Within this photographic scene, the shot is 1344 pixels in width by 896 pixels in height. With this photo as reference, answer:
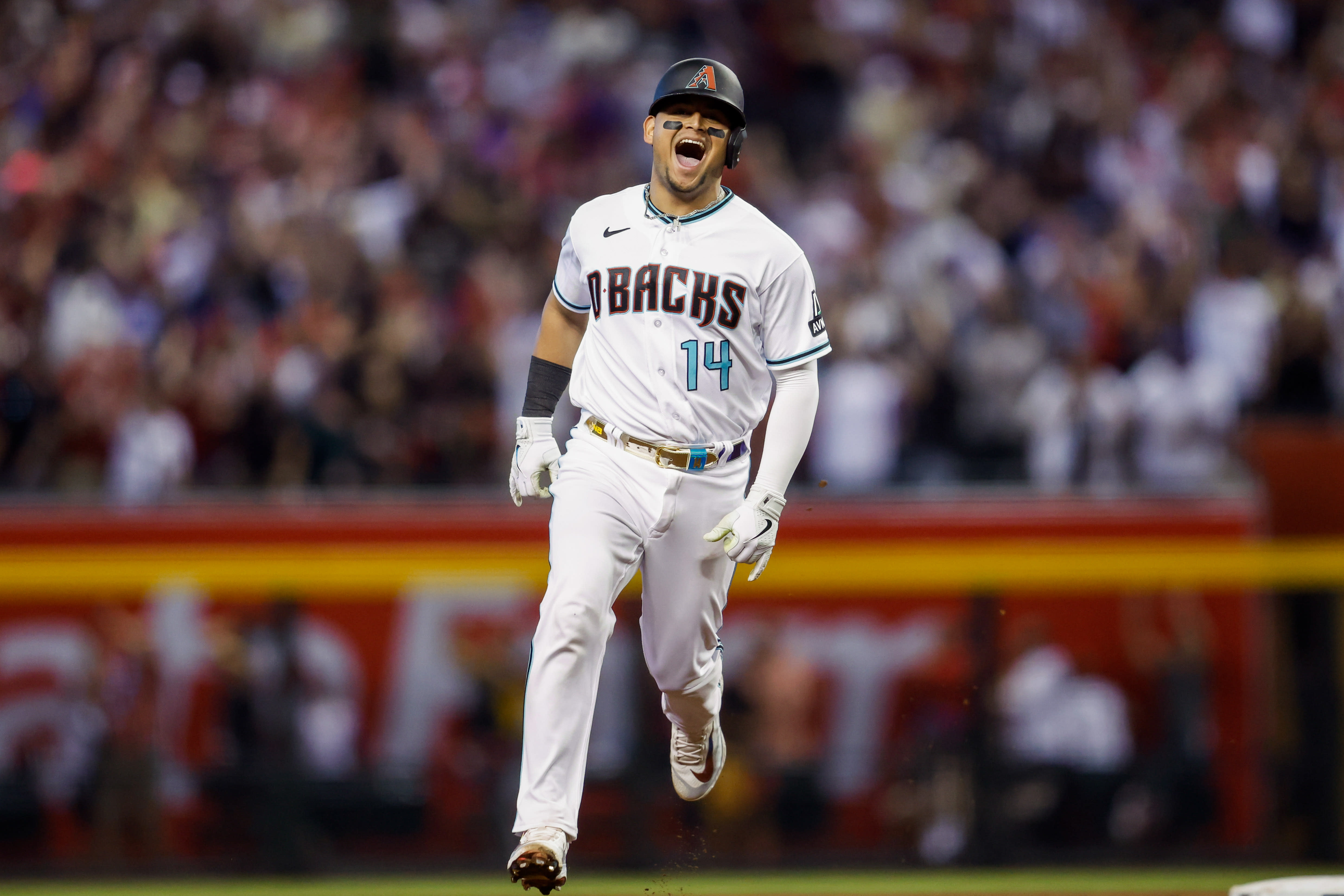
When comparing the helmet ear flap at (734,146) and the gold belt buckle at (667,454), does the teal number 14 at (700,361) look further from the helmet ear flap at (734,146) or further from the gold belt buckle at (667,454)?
the helmet ear flap at (734,146)

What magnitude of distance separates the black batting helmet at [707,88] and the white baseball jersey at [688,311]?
23 cm

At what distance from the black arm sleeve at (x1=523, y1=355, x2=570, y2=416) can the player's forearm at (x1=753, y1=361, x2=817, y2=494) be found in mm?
690

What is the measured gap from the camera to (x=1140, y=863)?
786cm

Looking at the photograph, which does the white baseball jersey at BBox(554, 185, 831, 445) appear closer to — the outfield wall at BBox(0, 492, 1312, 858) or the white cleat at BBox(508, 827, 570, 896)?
the white cleat at BBox(508, 827, 570, 896)

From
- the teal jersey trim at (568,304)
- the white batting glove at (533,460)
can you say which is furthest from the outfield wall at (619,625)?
the teal jersey trim at (568,304)

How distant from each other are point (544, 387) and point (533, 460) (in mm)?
273

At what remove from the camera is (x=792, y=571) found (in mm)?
7902

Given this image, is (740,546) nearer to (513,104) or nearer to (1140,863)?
(1140,863)

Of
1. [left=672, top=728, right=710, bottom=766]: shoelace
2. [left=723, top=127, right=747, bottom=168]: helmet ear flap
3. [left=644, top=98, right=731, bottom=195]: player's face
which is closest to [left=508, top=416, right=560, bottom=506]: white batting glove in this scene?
[left=644, top=98, right=731, bottom=195]: player's face

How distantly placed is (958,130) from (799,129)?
1.08 meters

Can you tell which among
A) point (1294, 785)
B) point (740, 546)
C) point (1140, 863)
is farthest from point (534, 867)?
point (1294, 785)

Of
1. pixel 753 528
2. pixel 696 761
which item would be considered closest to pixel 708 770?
pixel 696 761

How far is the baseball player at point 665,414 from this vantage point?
469 centimetres

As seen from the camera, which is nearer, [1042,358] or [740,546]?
[740,546]
